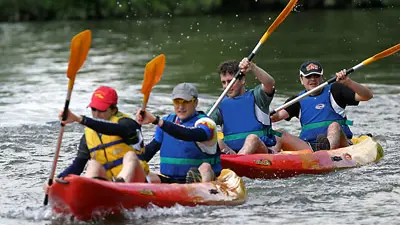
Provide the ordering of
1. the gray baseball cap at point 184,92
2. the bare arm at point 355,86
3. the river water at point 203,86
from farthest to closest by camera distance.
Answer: the bare arm at point 355,86, the river water at point 203,86, the gray baseball cap at point 184,92

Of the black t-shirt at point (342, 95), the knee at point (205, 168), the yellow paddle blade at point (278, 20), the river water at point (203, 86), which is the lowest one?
the river water at point (203, 86)

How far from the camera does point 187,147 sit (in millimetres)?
7902

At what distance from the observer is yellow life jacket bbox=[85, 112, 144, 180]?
740 cm

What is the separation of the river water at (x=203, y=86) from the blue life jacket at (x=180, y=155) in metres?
0.40

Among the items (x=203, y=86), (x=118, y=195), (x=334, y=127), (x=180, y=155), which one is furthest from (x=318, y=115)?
(x=203, y=86)

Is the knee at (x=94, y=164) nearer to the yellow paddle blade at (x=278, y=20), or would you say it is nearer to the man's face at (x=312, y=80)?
the man's face at (x=312, y=80)

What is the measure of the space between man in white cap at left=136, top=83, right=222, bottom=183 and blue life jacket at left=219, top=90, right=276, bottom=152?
57.5 inches

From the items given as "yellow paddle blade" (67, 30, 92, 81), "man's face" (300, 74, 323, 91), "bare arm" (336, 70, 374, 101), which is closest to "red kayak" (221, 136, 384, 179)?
"bare arm" (336, 70, 374, 101)

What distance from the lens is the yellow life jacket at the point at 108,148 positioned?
24.3 feet

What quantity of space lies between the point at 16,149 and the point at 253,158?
3.69 m

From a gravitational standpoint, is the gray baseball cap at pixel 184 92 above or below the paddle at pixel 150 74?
below

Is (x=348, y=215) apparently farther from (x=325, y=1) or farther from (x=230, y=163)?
(x=325, y=1)

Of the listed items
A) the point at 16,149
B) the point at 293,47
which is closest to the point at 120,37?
the point at 293,47

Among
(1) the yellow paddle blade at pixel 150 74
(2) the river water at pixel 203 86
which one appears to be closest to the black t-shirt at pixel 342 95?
(2) the river water at pixel 203 86
